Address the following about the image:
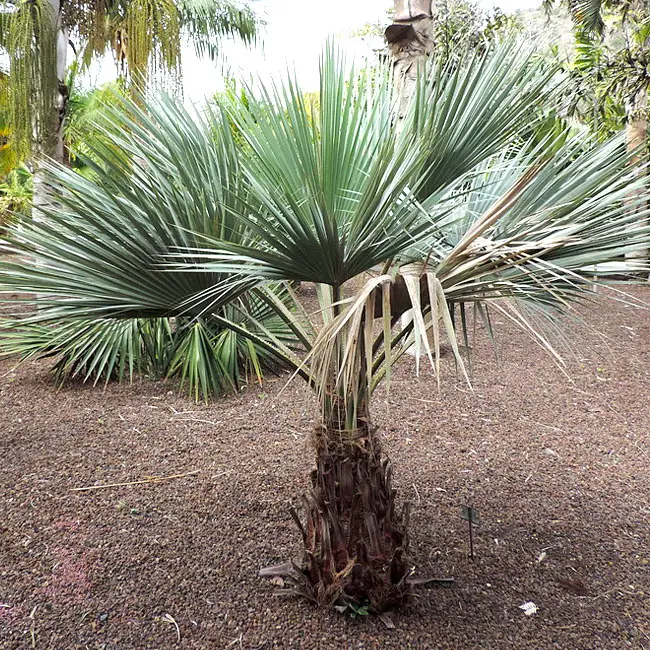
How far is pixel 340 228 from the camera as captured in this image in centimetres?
187

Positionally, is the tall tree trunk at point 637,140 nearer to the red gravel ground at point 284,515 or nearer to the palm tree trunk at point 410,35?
the red gravel ground at point 284,515

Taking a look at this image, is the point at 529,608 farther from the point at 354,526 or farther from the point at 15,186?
the point at 15,186

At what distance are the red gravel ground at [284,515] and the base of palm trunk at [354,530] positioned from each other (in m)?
0.10

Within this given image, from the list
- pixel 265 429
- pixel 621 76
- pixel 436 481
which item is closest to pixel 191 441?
pixel 265 429

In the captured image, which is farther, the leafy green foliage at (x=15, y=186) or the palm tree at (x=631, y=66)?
the leafy green foliage at (x=15, y=186)

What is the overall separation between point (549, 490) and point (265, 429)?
1723mm

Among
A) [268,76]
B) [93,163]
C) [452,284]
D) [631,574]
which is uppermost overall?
[268,76]

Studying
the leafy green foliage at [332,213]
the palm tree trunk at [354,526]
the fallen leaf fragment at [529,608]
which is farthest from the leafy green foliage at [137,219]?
the fallen leaf fragment at [529,608]

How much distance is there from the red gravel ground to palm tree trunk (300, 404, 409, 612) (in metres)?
0.11

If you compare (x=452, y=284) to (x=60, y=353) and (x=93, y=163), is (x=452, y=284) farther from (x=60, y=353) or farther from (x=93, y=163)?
(x=60, y=353)

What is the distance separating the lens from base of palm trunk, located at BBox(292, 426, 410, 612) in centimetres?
203

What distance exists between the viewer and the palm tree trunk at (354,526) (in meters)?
2.03

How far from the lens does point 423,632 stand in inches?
82.8

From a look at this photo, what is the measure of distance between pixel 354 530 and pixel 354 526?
15mm
